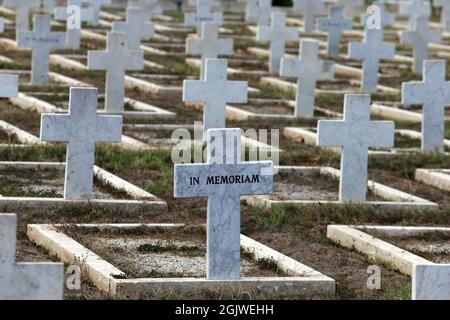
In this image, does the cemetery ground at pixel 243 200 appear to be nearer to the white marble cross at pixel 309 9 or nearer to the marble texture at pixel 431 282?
the marble texture at pixel 431 282

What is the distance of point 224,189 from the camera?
9484 mm

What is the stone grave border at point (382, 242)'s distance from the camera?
1046 centimetres

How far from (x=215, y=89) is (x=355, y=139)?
8.85ft

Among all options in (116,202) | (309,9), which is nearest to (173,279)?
(116,202)

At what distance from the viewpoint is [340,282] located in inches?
394

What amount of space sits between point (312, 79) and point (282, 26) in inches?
191

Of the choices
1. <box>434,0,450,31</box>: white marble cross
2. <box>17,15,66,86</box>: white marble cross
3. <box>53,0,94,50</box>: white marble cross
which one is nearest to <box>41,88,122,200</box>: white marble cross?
<box>17,15,66,86</box>: white marble cross

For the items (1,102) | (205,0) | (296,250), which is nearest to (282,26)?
(205,0)

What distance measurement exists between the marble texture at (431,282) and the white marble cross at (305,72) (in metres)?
9.21

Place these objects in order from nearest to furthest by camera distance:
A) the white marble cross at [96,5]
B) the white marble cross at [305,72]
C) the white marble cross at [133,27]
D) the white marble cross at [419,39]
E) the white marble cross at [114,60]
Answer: the white marble cross at [114,60]
the white marble cross at [305,72]
the white marble cross at [133,27]
the white marble cross at [419,39]
the white marble cross at [96,5]

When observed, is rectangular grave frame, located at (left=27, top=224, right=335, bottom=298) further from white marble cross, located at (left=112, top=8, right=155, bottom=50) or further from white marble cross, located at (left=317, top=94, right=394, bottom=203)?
white marble cross, located at (left=112, top=8, right=155, bottom=50)

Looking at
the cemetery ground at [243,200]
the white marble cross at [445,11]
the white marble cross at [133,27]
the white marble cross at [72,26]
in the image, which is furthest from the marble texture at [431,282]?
the white marble cross at [445,11]

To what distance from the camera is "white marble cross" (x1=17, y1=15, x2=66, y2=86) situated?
18688 mm

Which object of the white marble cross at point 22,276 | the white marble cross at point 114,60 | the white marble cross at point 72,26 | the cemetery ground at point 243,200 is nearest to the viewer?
the white marble cross at point 22,276
